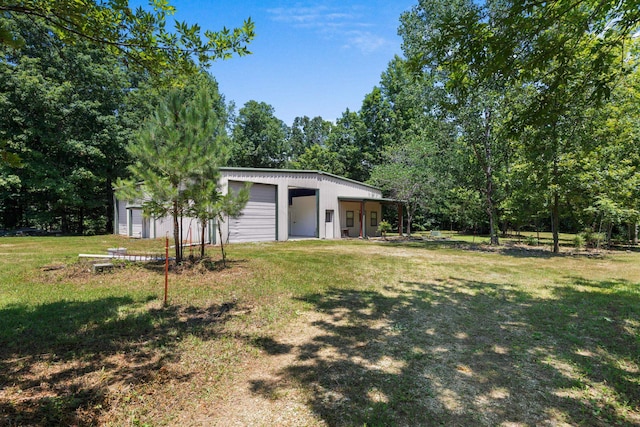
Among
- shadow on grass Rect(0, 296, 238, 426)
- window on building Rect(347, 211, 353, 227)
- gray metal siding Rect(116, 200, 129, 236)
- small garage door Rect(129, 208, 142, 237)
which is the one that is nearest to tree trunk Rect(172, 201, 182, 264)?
shadow on grass Rect(0, 296, 238, 426)

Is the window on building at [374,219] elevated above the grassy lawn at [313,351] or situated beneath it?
elevated above

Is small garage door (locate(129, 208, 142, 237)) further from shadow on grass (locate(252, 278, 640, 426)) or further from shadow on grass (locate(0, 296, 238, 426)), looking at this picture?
shadow on grass (locate(252, 278, 640, 426))

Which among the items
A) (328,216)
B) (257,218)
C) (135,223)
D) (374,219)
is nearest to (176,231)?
(257,218)

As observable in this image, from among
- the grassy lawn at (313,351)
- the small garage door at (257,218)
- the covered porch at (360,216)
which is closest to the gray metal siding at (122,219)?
the small garage door at (257,218)

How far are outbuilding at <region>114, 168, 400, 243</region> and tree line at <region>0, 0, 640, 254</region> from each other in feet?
7.71

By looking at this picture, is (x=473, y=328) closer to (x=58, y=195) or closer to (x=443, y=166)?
(x=443, y=166)

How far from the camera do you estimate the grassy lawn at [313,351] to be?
2717 millimetres

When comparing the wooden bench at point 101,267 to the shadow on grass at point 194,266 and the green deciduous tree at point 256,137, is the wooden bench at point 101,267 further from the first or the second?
the green deciduous tree at point 256,137

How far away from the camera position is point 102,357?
141 inches

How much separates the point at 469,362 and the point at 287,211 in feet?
50.6

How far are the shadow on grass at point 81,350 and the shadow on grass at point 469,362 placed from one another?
1.39 m

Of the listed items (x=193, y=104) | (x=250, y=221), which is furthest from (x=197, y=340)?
(x=250, y=221)

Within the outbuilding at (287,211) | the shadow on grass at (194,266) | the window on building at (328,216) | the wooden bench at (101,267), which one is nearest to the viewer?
the wooden bench at (101,267)

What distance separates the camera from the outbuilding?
16.6 m
